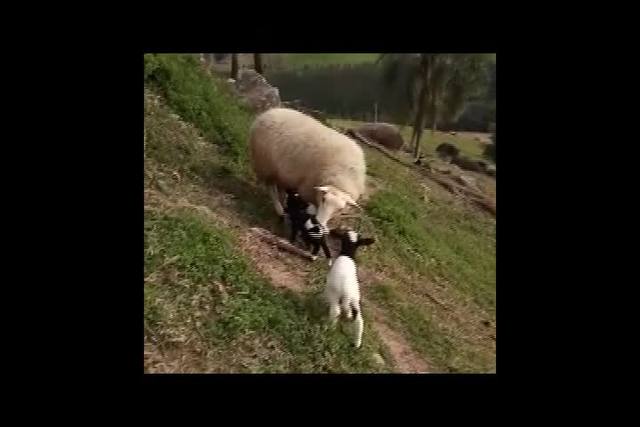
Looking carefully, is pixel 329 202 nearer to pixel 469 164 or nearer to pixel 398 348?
pixel 398 348

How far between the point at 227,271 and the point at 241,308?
0.59 m

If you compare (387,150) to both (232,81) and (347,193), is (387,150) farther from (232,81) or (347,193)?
(347,193)

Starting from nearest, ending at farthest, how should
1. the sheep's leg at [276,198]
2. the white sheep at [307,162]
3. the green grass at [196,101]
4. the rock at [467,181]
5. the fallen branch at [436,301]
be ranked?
1. the white sheep at [307,162]
2. the sheep's leg at [276,198]
3. the fallen branch at [436,301]
4. the green grass at [196,101]
5. the rock at [467,181]

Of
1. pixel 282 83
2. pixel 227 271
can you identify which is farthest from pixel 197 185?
pixel 282 83

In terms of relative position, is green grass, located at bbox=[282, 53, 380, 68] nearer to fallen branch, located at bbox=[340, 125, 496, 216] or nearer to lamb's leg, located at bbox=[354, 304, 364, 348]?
fallen branch, located at bbox=[340, 125, 496, 216]

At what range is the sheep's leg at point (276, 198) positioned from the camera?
10531 mm

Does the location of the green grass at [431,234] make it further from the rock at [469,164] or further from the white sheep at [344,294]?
the rock at [469,164]

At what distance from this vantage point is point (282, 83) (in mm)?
33000

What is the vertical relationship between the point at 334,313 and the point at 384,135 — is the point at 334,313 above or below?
below

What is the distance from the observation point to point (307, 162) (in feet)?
33.0

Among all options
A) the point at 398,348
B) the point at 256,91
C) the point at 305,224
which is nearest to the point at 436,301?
the point at 398,348

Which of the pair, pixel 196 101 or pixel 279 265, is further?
pixel 196 101

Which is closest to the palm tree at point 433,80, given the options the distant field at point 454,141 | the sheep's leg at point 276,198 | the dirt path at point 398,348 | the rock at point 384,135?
the distant field at point 454,141

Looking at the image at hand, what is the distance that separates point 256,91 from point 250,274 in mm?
9170
